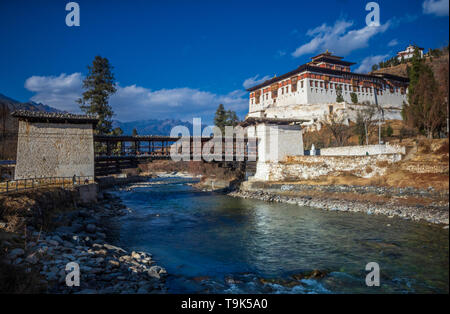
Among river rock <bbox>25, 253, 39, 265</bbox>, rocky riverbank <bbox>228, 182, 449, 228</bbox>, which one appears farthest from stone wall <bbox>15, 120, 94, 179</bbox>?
rocky riverbank <bbox>228, 182, 449, 228</bbox>

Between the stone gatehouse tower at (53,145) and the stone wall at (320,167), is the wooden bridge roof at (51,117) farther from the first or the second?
the stone wall at (320,167)

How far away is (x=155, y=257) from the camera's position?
38.8ft

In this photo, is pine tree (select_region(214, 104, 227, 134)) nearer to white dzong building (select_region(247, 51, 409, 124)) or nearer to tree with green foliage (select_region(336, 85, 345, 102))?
white dzong building (select_region(247, 51, 409, 124))

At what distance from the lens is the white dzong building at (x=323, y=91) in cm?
5925

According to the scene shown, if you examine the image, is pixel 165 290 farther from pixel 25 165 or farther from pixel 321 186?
pixel 321 186

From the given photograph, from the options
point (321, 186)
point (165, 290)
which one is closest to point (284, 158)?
point (321, 186)

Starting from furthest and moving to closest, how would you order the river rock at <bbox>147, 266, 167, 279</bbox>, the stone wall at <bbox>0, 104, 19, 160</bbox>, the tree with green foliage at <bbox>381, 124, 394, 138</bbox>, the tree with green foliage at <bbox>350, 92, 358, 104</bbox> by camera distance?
1. the tree with green foliage at <bbox>350, 92, 358, 104</bbox>
2. the tree with green foliage at <bbox>381, 124, 394, 138</bbox>
3. the stone wall at <bbox>0, 104, 19, 160</bbox>
4. the river rock at <bbox>147, 266, 167, 279</bbox>

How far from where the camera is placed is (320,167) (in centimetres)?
3089

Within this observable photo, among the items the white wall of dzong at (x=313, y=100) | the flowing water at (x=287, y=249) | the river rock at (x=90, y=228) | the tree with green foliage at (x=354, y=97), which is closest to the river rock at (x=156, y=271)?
the flowing water at (x=287, y=249)

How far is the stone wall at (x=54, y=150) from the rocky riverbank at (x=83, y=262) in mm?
11930

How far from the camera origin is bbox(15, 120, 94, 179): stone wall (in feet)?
73.0

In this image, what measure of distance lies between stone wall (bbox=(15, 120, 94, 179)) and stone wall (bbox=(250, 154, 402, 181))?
2044 centimetres

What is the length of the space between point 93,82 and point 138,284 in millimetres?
43925

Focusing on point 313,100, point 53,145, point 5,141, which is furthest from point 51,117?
point 313,100
